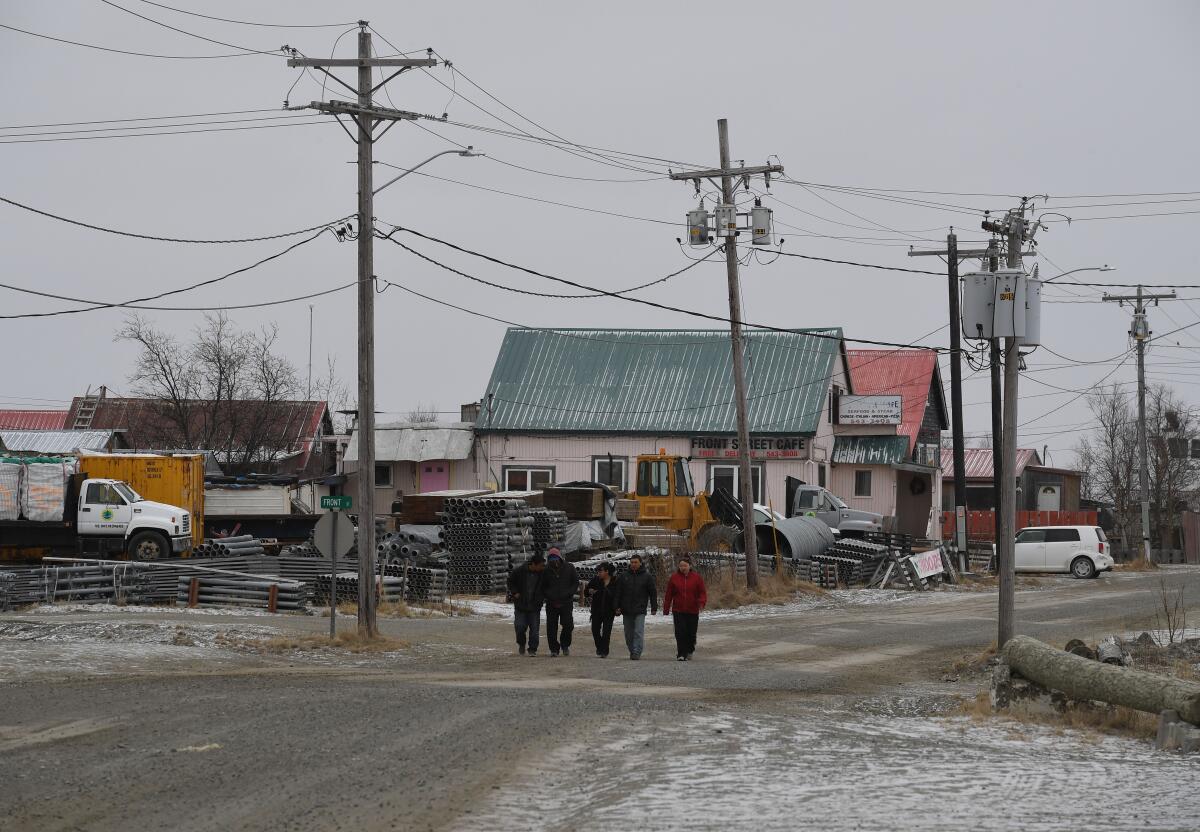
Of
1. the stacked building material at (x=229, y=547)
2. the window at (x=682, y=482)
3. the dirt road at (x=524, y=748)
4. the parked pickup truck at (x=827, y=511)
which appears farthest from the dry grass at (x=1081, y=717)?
the parked pickup truck at (x=827, y=511)

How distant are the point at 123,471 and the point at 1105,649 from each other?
1120 inches

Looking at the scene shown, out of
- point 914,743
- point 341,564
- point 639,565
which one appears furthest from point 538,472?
point 914,743

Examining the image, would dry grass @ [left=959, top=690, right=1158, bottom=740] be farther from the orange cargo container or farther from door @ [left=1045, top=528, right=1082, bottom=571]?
door @ [left=1045, top=528, right=1082, bottom=571]

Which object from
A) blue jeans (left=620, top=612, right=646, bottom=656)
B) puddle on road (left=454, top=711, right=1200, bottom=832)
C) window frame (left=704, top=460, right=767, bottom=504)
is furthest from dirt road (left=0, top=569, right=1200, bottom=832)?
window frame (left=704, top=460, right=767, bottom=504)

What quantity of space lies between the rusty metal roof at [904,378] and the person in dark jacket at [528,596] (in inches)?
1489

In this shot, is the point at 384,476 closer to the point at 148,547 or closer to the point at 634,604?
the point at 148,547

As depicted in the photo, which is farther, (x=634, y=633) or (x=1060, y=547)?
(x=1060, y=547)

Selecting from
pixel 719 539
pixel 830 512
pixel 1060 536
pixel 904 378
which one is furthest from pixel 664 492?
pixel 904 378

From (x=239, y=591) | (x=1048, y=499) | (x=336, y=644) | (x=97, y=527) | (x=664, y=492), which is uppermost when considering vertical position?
(x=664, y=492)

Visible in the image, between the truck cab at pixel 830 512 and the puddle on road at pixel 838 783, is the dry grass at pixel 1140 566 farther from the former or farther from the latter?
the puddle on road at pixel 838 783

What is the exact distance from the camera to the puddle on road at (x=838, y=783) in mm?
9312

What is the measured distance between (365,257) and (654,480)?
19482 mm

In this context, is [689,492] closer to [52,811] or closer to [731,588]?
[731,588]

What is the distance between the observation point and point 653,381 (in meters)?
55.7
